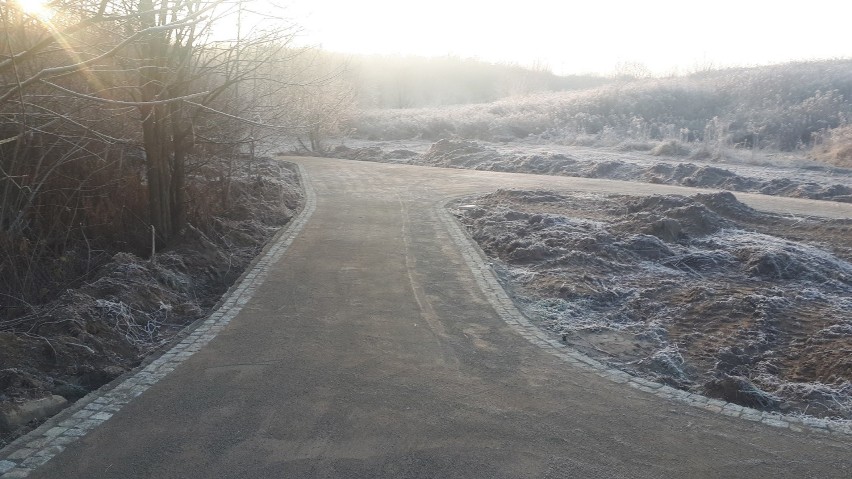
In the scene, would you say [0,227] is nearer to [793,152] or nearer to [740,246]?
[740,246]

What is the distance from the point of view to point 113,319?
25.2 ft

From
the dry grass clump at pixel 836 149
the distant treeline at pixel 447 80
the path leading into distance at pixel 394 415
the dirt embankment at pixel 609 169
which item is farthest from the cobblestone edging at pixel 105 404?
the distant treeline at pixel 447 80

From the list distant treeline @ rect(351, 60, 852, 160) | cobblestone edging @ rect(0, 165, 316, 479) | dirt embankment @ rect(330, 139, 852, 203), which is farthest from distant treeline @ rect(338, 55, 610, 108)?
cobblestone edging @ rect(0, 165, 316, 479)

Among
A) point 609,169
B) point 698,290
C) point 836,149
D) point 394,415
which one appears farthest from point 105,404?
point 836,149

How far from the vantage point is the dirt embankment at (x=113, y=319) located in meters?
6.25

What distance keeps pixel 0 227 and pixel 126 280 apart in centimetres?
175

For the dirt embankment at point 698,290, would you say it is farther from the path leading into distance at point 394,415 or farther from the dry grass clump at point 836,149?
the dry grass clump at point 836,149

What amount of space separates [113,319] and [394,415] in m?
3.63

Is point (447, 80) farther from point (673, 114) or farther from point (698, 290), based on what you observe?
point (698, 290)

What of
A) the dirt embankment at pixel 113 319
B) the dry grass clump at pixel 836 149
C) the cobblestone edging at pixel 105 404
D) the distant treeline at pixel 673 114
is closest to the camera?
the cobblestone edging at pixel 105 404

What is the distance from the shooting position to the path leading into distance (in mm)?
4961

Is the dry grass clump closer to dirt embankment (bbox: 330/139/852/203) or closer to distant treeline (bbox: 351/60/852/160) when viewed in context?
dirt embankment (bbox: 330/139/852/203)

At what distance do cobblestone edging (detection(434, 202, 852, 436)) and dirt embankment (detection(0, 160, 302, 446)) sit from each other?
12.0ft

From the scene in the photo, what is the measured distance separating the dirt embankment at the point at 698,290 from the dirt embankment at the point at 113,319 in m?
4.27
